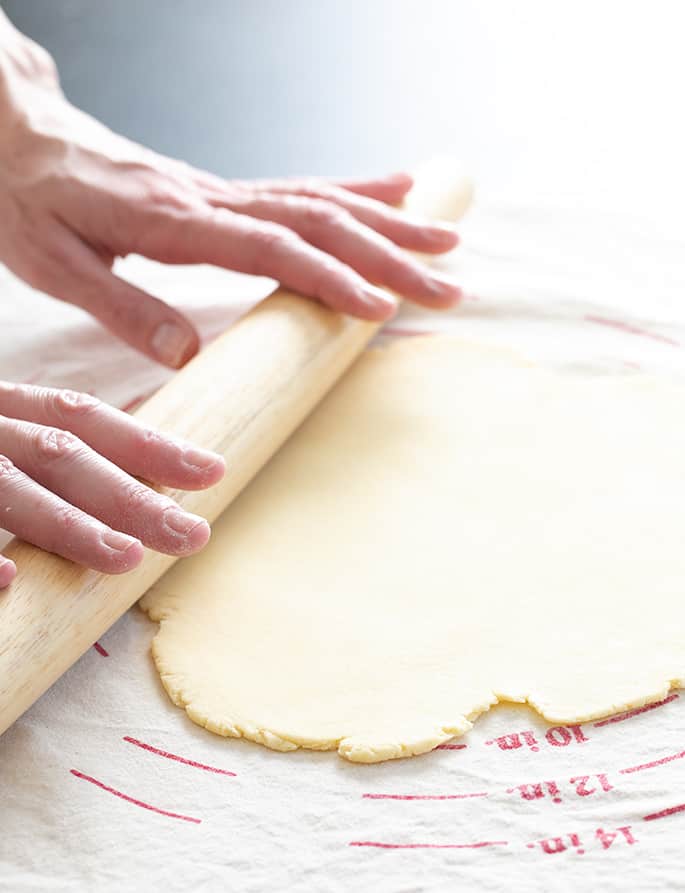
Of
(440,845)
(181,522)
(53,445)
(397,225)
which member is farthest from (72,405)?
(397,225)

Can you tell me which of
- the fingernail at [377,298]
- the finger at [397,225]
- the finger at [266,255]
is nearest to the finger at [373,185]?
the finger at [397,225]

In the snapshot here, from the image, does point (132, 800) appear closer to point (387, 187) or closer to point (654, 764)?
point (654, 764)

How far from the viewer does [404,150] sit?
8.41 ft

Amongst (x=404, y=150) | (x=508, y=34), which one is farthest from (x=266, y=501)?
(x=508, y=34)

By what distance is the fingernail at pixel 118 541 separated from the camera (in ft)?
3.59

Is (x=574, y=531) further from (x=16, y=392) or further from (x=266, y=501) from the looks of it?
(x=16, y=392)

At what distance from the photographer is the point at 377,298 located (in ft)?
5.17

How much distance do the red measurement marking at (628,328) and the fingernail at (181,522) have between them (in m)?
0.91

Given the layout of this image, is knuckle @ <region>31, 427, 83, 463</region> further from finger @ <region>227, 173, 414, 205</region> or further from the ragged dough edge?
finger @ <region>227, 173, 414, 205</region>

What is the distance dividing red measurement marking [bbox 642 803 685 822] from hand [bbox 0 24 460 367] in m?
0.81

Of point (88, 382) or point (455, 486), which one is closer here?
point (455, 486)

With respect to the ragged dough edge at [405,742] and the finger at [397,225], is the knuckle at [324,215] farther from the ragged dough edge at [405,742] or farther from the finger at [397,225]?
the ragged dough edge at [405,742]

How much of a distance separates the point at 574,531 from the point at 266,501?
0.40 meters

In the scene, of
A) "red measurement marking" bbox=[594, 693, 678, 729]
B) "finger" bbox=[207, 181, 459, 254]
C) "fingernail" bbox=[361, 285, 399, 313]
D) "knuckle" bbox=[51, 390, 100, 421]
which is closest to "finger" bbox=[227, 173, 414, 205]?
"finger" bbox=[207, 181, 459, 254]
